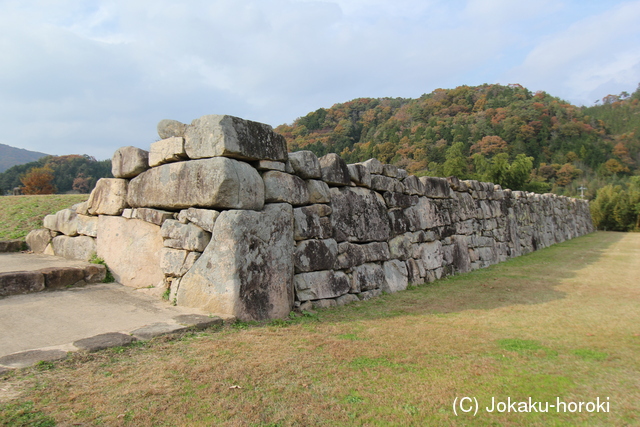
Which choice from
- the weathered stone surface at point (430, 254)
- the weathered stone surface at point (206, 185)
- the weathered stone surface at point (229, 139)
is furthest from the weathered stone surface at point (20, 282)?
the weathered stone surface at point (430, 254)

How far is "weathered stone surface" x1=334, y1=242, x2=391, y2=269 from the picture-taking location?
7.12 meters

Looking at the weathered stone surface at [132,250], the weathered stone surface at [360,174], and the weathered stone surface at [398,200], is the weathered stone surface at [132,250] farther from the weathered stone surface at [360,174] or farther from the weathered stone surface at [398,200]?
the weathered stone surface at [398,200]

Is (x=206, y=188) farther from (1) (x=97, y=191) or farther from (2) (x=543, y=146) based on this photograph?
(2) (x=543, y=146)

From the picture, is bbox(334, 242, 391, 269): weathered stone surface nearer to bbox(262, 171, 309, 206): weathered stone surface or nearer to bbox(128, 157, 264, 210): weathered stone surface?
bbox(262, 171, 309, 206): weathered stone surface

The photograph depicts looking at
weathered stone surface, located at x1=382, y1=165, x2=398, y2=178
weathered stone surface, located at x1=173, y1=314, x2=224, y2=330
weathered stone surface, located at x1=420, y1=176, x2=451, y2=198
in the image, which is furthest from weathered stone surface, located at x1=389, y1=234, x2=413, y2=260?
weathered stone surface, located at x1=173, y1=314, x2=224, y2=330

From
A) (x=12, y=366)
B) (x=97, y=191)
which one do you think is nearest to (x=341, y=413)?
(x=12, y=366)

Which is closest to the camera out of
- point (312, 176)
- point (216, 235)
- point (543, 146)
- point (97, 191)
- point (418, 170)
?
point (216, 235)

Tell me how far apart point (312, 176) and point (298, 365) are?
3.62 m

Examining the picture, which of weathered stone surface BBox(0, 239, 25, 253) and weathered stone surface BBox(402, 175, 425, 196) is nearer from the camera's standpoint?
weathered stone surface BBox(0, 239, 25, 253)

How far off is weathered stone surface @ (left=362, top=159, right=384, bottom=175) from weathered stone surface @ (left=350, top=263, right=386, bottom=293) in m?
1.93

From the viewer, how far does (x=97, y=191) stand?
24.3 feet

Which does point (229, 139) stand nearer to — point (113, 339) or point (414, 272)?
point (113, 339)

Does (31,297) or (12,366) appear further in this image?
(31,297)

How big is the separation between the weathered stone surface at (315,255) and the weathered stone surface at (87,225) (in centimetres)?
378
